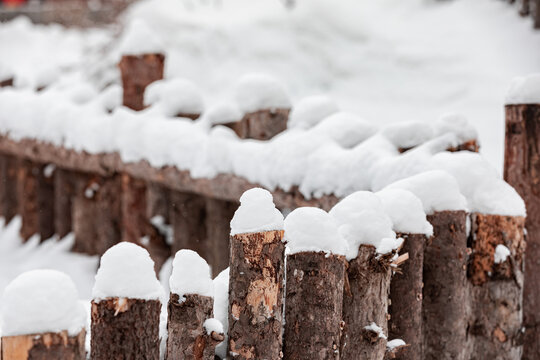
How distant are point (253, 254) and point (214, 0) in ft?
37.5

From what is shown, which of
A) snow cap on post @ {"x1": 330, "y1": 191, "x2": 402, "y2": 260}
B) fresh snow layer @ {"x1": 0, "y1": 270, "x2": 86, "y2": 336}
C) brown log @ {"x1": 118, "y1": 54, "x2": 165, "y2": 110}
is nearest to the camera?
fresh snow layer @ {"x1": 0, "y1": 270, "x2": 86, "y2": 336}

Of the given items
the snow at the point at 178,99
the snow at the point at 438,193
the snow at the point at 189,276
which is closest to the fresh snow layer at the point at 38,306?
the snow at the point at 189,276

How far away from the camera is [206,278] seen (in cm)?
215

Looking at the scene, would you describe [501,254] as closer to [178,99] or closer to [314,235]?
[314,235]

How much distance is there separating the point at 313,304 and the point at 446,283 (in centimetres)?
78

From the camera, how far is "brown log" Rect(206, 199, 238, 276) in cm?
428

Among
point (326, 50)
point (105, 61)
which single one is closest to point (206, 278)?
point (326, 50)

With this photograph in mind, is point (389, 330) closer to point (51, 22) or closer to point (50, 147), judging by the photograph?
point (50, 147)

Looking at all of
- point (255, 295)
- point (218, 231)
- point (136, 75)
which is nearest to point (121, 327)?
point (255, 295)

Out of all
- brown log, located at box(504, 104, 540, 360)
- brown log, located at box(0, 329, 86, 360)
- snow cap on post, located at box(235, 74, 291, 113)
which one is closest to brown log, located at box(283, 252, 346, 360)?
brown log, located at box(0, 329, 86, 360)

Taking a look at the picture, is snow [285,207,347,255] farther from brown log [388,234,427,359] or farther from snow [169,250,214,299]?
brown log [388,234,427,359]

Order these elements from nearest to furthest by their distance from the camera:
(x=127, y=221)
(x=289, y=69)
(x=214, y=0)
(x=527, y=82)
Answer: (x=527, y=82) → (x=127, y=221) → (x=289, y=69) → (x=214, y=0)

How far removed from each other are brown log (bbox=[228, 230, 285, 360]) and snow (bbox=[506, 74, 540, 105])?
1.49 meters

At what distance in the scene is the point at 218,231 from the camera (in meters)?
4.34
